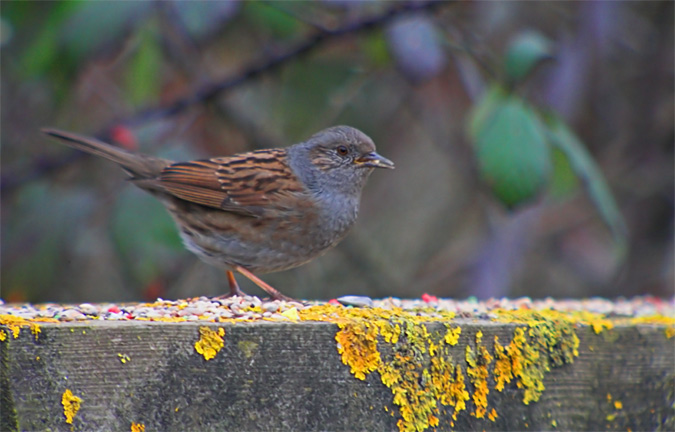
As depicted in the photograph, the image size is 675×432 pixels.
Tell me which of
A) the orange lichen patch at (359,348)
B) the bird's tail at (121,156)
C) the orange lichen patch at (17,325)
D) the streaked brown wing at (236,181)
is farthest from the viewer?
the bird's tail at (121,156)

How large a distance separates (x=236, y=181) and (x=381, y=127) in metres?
1.98

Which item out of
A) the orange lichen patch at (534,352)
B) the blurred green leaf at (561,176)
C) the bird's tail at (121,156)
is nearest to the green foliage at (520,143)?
the blurred green leaf at (561,176)

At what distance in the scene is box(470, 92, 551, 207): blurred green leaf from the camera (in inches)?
106

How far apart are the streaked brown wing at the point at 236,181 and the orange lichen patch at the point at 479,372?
5.31 ft

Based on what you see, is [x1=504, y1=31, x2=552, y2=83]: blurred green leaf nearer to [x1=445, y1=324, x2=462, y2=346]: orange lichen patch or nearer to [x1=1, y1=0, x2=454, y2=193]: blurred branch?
[x1=1, y1=0, x2=454, y2=193]: blurred branch

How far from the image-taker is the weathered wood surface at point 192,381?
4.96ft

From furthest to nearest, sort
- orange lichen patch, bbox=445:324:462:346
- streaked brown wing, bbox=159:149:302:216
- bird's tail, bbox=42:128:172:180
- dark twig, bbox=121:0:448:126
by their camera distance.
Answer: bird's tail, bbox=42:128:172:180 < dark twig, bbox=121:0:448:126 < streaked brown wing, bbox=159:149:302:216 < orange lichen patch, bbox=445:324:462:346

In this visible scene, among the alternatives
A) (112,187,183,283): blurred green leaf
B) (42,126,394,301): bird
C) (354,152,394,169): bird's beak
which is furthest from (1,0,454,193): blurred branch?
(112,187,183,283): blurred green leaf

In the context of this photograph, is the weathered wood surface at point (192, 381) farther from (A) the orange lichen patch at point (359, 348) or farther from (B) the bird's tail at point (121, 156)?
(B) the bird's tail at point (121, 156)

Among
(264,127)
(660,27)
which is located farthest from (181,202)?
(660,27)

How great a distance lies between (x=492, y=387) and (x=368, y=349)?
14.1 inches

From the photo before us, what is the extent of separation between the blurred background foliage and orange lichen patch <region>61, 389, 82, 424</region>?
147cm

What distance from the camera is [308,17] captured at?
3.68 m

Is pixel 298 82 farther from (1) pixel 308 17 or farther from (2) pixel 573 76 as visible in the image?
(2) pixel 573 76
